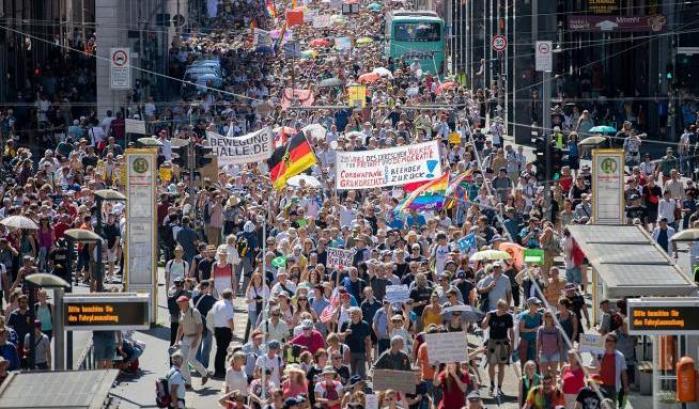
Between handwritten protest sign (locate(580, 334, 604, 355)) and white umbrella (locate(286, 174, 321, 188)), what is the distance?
1325 centimetres

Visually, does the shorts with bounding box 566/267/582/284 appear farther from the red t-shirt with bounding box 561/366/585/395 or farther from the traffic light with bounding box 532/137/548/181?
the red t-shirt with bounding box 561/366/585/395

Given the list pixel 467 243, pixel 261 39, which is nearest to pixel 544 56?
pixel 467 243

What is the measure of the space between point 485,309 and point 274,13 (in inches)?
3565

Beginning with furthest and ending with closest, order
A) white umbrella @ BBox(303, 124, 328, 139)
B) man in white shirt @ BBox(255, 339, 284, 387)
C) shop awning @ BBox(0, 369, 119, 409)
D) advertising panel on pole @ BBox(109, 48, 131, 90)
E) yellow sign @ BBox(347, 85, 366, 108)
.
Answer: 1. yellow sign @ BBox(347, 85, 366, 108)
2. advertising panel on pole @ BBox(109, 48, 131, 90)
3. white umbrella @ BBox(303, 124, 328, 139)
4. man in white shirt @ BBox(255, 339, 284, 387)
5. shop awning @ BBox(0, 369, 119, 409)

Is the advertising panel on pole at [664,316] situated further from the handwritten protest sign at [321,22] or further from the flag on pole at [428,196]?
the handwritten protest sign at [321,22]

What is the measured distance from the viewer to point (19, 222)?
3167 cm

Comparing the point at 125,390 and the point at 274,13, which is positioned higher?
the point at 274,13

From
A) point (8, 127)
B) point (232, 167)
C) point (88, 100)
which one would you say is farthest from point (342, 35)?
point (232, 167)

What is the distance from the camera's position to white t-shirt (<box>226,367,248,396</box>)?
23.2 metres

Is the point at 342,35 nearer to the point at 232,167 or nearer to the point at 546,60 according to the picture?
the point at 546,60

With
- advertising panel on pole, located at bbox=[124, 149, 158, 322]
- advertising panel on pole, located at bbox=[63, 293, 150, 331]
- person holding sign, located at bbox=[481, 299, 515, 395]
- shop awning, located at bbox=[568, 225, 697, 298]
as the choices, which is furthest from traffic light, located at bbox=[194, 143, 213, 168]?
advertising panel on pole, located at bbox=[63, 293, 150, 331]

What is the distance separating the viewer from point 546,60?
160ft

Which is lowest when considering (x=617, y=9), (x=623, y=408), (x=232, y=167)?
(x=623, y=408)

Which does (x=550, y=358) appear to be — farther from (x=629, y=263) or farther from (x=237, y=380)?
(x=237, y=380)
